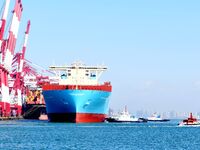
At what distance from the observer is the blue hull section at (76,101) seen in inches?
5226

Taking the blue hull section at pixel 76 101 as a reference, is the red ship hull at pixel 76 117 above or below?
below

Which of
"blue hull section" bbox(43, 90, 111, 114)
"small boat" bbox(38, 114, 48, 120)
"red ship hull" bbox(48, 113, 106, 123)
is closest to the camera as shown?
"blue hull section" bbox(43, 90, 111, 114)

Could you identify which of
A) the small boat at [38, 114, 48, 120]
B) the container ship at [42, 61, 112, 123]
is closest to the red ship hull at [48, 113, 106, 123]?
the container ship at [42, 61, 112, 123]

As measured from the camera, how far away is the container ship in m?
133

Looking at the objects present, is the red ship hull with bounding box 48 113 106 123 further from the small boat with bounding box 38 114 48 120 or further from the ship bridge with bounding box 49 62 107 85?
the small boat with bounding box 38 114 48 120

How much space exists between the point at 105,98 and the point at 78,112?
358 inches

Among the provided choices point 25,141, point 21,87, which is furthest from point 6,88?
point 25,141

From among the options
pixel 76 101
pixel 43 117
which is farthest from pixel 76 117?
pixel 43 117

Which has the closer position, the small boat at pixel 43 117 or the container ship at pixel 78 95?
the container ship at pixel 78 95

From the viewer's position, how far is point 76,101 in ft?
434

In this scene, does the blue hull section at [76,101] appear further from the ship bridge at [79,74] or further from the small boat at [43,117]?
the small boat at [43,117]

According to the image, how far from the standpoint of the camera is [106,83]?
470ft

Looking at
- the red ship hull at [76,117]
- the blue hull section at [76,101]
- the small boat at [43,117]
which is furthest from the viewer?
the small boat at [43,117]

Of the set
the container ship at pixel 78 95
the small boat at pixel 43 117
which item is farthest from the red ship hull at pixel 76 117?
the small boat at pixel 43 117
